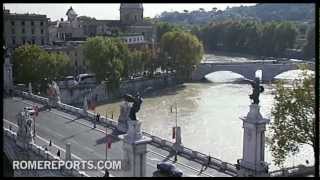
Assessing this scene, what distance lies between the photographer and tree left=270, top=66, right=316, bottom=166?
1084 cm

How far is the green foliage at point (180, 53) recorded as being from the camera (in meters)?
34.5

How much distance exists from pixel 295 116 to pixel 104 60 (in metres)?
18.0

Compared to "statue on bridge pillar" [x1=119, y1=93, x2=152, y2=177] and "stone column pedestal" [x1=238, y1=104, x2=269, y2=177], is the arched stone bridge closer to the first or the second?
"stone column pedestal" [x1=238, y1=104, x2=269, y2=177]

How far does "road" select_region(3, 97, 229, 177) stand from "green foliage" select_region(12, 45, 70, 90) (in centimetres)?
617

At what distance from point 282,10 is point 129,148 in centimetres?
9616

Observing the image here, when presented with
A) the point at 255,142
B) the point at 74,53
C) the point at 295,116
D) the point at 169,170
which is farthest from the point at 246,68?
the point at 169,170

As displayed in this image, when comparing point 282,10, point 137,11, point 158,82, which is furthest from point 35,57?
point 282,10

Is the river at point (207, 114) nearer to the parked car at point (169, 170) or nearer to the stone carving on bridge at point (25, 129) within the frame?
the parked car at point (169, 170)

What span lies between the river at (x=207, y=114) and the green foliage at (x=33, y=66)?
2923 millimetres

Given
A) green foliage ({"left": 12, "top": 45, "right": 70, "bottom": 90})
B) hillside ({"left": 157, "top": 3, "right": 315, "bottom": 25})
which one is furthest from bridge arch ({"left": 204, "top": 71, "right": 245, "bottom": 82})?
hillside ({"left": 157, "top": 3, "right": 315, "bottom": 25})

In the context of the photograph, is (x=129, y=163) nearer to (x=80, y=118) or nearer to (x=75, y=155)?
(x=75, y=155)

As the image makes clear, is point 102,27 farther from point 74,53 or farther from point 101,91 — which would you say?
point 101,91

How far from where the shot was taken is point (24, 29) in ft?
109

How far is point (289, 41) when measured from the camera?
48844mm
